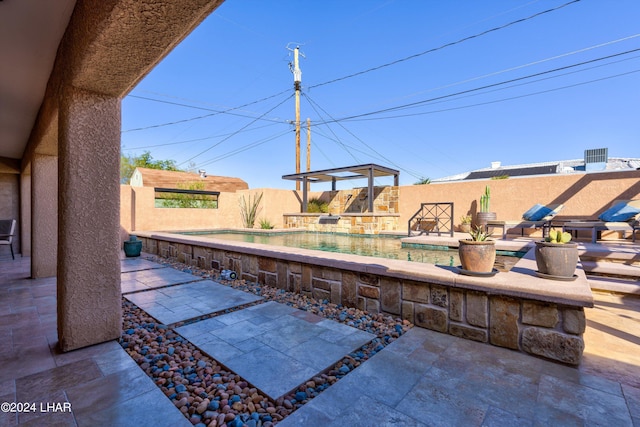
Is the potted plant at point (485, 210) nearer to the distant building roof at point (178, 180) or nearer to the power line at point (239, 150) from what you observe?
the power line at point (239, 150)

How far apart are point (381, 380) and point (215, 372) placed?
106 centimetres

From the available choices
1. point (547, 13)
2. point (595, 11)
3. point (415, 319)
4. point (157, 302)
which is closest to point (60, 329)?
point (157, 302)

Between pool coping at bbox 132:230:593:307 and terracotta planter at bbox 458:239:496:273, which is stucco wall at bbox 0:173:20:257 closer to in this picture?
pool coping at bbox 132:230:593:307

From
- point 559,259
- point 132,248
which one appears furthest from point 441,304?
point 132,248

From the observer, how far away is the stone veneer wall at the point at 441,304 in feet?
6.14

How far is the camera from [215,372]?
1.82 meters

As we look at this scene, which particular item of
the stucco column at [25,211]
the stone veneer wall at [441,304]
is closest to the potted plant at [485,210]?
the stone veneer wall at [441,304]

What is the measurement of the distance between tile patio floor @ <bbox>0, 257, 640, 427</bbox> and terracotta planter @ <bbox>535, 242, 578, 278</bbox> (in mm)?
556

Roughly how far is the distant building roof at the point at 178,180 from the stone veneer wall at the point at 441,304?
529 inches

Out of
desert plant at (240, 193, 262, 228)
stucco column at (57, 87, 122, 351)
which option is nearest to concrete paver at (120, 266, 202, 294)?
stucco column at (57, 87, 122, 351)

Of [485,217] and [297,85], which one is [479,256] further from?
[297,85]

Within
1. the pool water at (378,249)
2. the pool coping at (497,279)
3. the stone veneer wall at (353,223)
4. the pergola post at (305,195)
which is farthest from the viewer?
the pergola post at (305,195)

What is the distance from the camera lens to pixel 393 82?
39.5ft

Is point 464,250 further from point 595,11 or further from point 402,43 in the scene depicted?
point 402,43
